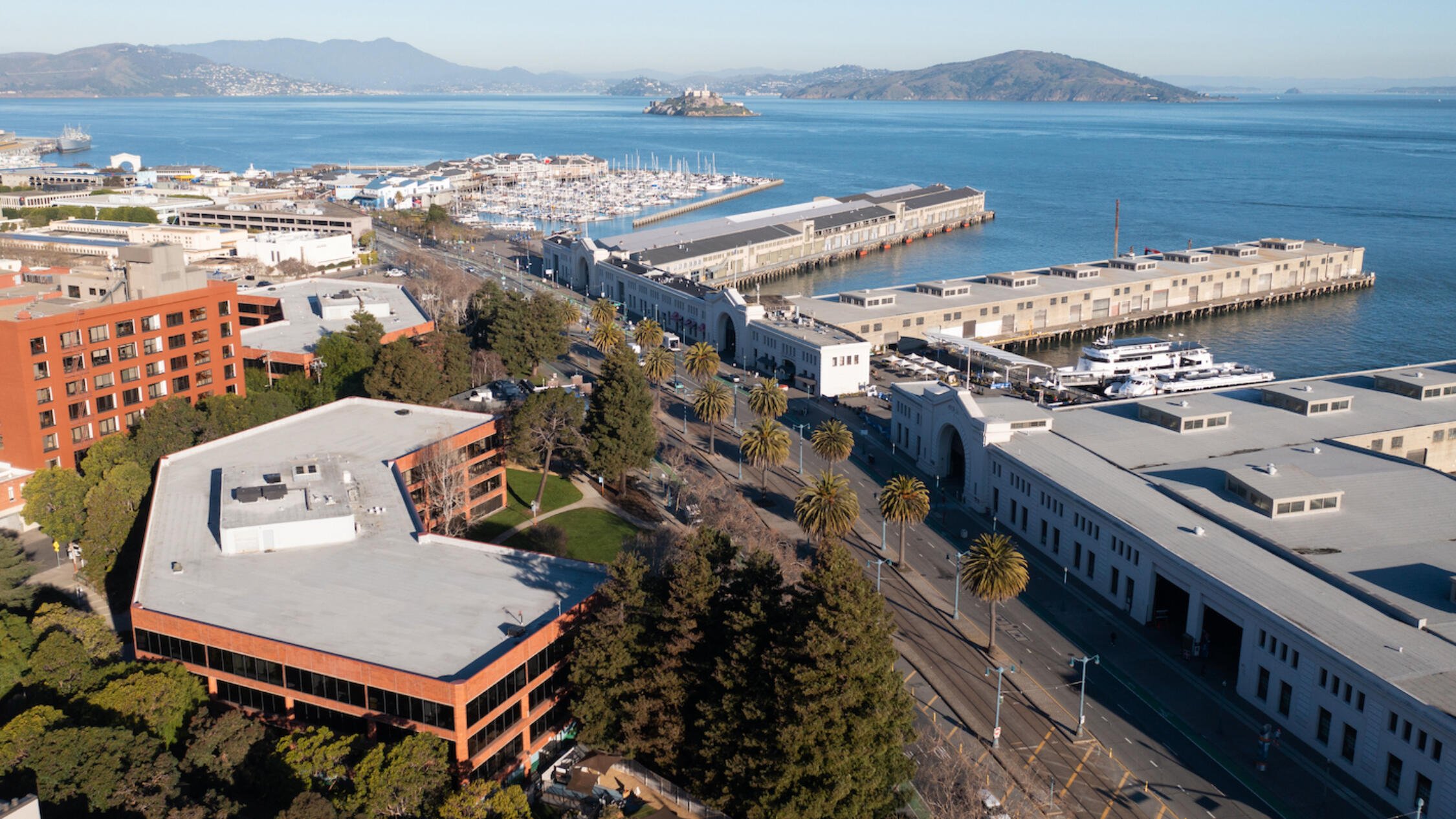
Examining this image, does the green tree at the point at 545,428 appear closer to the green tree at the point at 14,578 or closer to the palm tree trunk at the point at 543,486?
the palm tree trunk at the point at 543,486

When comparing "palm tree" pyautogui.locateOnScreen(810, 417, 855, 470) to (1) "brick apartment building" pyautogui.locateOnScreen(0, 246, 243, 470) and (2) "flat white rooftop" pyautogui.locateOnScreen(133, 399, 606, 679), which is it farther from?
(1) "brick apartment building" pyautogui.locateOnScreen(0, 246, 243, 470)

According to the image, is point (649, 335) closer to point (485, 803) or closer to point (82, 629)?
point (82, 629)

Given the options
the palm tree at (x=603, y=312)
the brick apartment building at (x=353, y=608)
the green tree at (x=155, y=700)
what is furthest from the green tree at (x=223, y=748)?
the palm tree at (x=603, y=312)

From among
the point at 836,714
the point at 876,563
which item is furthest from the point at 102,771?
the point at 876,563

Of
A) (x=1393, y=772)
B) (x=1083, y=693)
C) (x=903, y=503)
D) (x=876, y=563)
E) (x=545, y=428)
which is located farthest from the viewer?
(x=545, y=428)

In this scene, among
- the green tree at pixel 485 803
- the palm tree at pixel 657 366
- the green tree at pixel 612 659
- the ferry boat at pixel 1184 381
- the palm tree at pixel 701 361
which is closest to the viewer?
the green tree at pixel 485 803

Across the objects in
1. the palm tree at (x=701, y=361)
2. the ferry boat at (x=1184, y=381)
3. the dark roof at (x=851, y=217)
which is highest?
the dark roof at (x=851, y=217)

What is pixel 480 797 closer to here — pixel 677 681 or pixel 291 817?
pixel 291 817

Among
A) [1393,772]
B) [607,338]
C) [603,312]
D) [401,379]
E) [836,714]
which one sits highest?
[401,379]
